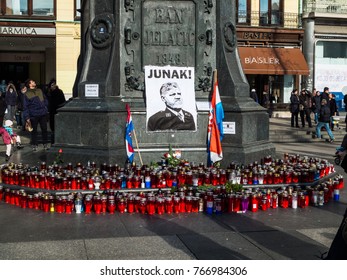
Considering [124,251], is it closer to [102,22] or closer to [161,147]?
[161,147]

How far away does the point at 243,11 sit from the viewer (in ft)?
116

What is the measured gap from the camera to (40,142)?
642 inches

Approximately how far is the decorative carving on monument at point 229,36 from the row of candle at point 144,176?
2416 millimetres

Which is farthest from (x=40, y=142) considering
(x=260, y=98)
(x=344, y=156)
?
(x=260, y=98)

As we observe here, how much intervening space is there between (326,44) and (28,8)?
59.2ft

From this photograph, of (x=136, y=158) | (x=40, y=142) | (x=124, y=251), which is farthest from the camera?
(x=40, y=142)

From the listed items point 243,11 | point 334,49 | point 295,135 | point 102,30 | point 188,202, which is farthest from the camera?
point 334,49

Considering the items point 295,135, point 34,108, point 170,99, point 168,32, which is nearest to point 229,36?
point 168,32

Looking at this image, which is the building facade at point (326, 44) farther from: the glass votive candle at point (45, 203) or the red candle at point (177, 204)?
the glass votive candle at point (45, 203)

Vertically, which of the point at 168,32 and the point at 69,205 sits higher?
the point at 168,32

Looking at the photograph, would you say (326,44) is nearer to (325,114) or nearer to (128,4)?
(325,114)

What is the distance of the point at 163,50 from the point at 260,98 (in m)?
25.8

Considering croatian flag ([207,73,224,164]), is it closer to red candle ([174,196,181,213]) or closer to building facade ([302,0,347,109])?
red candle ([174,196,181,213])

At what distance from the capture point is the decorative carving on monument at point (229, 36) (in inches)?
425
